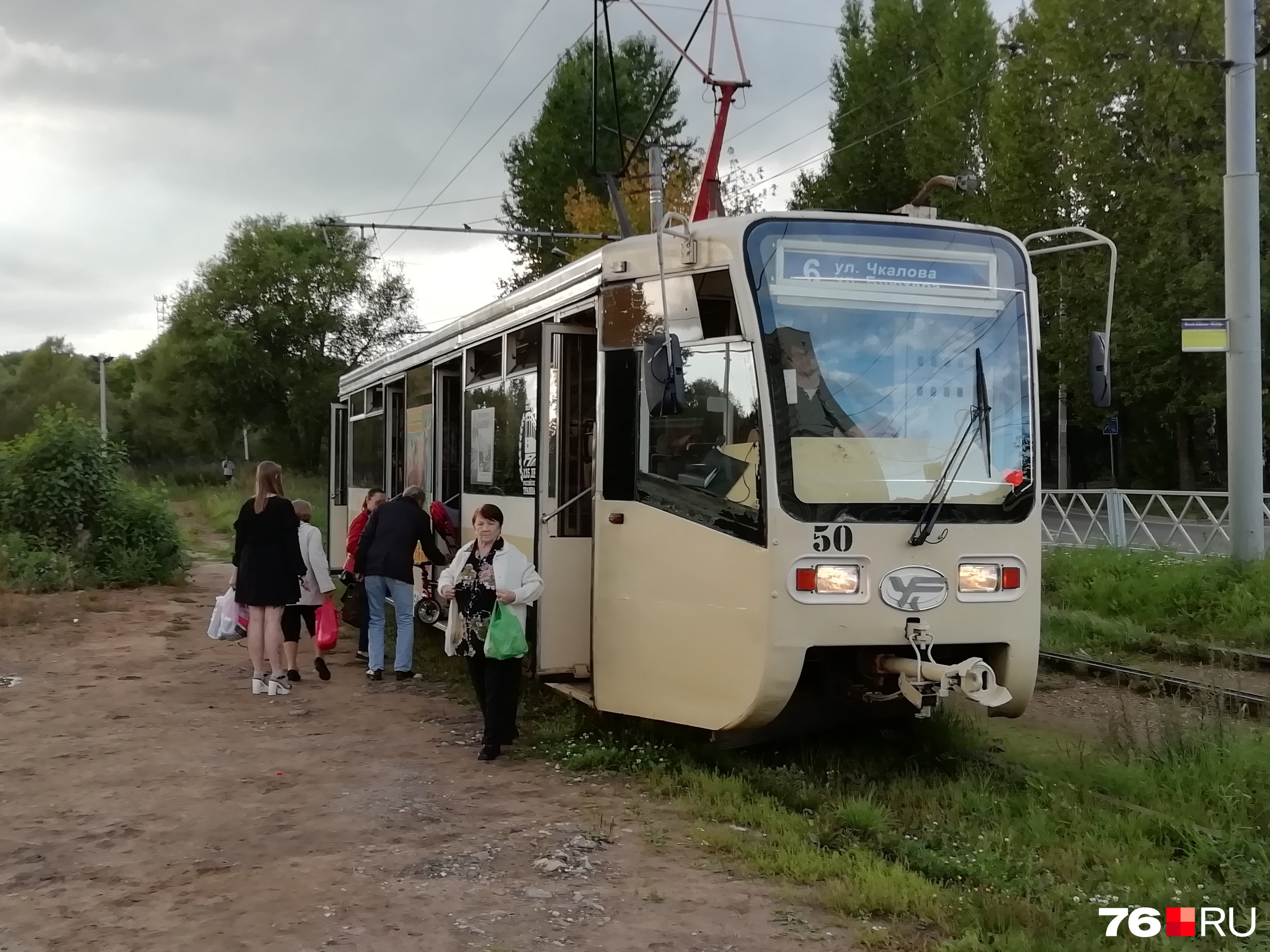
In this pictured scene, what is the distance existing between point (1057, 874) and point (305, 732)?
17.7 ft

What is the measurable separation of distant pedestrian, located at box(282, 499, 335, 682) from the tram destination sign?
5.64 m

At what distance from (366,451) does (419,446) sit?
126 inches

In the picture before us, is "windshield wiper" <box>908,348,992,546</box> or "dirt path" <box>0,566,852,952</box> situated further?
"windshield wiper" <box>908,348,992,546</box>

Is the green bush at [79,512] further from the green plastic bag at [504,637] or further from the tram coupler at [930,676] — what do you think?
the tram coupler at [930,676]

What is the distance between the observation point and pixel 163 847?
251 inches

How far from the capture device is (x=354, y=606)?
1273 centimetres

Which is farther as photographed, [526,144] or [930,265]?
[526,144]

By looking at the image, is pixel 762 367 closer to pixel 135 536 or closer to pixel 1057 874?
pixel 1057 874

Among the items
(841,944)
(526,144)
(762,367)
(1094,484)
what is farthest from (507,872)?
(1094,484)

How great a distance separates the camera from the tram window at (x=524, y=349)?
9.27 meters

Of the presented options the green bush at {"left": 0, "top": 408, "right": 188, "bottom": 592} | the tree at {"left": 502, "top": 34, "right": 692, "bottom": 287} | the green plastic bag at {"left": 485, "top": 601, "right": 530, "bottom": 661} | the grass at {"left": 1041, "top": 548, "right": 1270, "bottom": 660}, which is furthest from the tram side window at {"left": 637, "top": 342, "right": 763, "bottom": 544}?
the tree at {"left": 502, "top": 34, "right": 692, "bottom": 287}

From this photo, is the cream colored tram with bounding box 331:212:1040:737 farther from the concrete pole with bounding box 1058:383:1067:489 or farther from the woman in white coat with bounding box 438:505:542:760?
the concrete pole with bounding box 1058:383:1067:489

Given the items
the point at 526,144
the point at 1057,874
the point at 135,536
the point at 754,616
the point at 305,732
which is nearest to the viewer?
the point at 1057,874

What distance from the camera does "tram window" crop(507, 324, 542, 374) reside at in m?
9.27
